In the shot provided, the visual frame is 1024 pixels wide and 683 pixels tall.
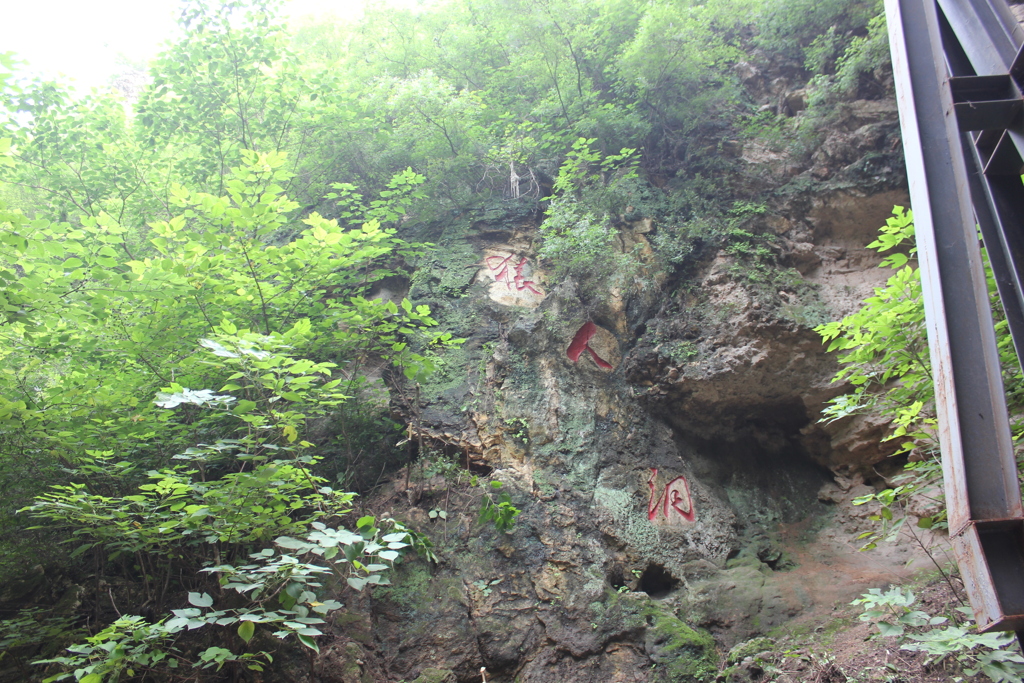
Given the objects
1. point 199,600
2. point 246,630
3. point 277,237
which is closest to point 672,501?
point 246,630

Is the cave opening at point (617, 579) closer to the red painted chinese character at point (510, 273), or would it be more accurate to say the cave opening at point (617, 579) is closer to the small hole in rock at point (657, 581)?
the small hole in rock at point (657, 581)

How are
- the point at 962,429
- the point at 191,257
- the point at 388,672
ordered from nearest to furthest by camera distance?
1. the point at 962,429
2. the point at 191,257
3. the point at 388,672

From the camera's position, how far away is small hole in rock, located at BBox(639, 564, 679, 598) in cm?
568

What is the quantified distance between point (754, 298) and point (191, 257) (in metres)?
5.96

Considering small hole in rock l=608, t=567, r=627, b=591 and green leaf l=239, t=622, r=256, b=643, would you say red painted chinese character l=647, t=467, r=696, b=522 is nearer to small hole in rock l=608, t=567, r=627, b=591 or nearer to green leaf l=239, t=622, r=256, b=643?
small hole in rock l=608, t=567, r=627, b=591

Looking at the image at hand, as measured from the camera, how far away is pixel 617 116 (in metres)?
8.55

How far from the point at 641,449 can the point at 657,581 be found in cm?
149

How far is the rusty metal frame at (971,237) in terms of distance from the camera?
1.83m

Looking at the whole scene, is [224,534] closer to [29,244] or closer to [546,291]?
[29,244]

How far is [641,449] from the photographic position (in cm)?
650

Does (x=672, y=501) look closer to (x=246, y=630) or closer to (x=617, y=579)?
(x=617, y=579)

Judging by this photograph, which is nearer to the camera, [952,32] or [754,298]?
[952,32]

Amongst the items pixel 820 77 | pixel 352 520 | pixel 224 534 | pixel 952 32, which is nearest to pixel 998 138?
pixel 952 32

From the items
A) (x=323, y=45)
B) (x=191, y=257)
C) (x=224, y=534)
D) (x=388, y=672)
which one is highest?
(x=323, y=45)
